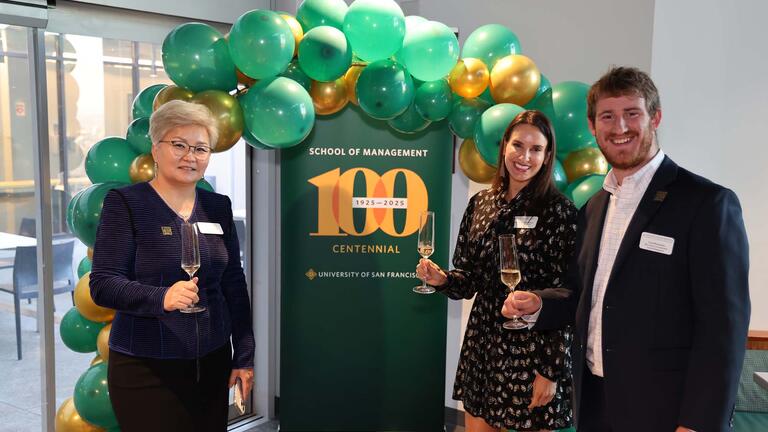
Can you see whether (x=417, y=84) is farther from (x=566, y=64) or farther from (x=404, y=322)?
(x=404, y=322)

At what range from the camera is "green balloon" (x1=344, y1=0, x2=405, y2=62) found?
8.61ft

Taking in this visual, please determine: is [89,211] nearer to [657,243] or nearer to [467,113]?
[467,113]

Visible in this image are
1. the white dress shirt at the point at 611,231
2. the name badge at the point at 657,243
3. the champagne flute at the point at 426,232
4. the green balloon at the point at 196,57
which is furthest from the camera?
the green balloon at the point at 196,57

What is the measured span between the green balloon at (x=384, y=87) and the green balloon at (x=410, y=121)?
253mm

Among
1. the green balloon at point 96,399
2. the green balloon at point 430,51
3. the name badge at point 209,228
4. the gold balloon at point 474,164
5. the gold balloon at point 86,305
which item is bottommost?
the green balloon at point 96,399

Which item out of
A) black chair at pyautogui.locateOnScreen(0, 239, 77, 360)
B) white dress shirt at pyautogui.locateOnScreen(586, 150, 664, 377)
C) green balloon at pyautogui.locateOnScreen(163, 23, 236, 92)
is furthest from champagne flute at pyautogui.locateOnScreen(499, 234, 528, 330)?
black chair at pyautogui.locateOnScreen(0, 239, 77, 360)

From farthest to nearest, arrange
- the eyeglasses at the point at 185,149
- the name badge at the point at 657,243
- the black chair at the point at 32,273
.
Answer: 1. the black chair at the point at 32,273
2. the eyeglasses at the point at 185,149
3. the name badge at the point at 657,243

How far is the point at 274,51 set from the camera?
2496 mm

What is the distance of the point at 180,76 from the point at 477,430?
5.91ft

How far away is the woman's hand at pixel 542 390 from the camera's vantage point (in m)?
2.23

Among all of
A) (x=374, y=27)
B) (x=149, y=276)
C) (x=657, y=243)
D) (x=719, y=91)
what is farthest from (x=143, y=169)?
(x=719, y=91)

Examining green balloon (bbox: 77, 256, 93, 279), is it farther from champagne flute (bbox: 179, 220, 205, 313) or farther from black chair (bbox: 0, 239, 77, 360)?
champagne flute (bbox: 179, 220, 205, 313)

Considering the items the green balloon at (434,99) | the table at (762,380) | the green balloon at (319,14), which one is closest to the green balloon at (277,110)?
the green balloon at (319,14)

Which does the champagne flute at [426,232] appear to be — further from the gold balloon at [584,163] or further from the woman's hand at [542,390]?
the gold balloon at [584,163]
